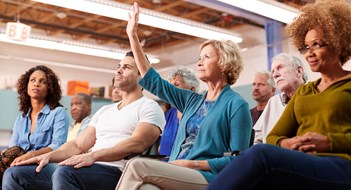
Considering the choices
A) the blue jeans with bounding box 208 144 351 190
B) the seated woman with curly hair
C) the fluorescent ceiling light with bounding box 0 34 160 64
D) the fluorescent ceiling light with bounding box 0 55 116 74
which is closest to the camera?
the blue jeans with bounding box 208 144 351 190

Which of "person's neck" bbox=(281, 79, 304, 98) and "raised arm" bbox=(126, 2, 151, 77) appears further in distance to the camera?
"person's neck" bbox=(281, 79, 304, 98)

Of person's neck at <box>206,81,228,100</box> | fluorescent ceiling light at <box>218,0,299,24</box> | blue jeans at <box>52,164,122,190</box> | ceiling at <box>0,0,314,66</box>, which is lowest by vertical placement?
blue jeans at <box>52,164,122,190</box>

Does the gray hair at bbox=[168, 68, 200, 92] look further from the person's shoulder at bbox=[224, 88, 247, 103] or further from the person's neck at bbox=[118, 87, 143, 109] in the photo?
the person's shoulder at bbox=[224, 88, 247, 103]

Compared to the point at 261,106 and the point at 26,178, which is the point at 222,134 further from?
the point at 261,106

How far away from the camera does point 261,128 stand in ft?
8.96

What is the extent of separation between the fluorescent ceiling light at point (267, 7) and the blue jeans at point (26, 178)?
10.4ft

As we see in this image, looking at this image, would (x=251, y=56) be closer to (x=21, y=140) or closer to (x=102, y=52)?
(x=102, y=52)

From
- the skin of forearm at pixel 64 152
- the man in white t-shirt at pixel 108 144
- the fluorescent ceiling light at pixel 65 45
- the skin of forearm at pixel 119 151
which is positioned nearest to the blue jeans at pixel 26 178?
the man in white t-shirt at pixel 108 144

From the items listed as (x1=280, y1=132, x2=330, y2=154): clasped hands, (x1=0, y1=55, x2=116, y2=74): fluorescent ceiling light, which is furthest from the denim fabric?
(x1=0, y1=55, x2=116, y2=74): fluorescent ceiling light

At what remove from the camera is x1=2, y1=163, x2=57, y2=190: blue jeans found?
2439 mm

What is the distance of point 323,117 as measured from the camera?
1.44m

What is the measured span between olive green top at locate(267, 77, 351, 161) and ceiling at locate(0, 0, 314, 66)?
567 cm

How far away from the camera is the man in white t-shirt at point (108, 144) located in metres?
2.07

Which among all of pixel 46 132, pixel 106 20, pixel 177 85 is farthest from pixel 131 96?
pixel 106 20
